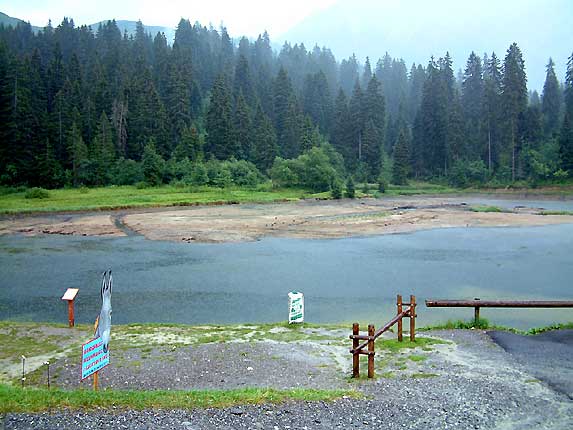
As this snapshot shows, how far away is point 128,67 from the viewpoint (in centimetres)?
9712

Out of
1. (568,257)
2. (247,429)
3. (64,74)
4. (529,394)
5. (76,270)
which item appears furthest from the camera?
(64,74)

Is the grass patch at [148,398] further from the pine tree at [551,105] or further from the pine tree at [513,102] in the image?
the pine tree at [551,105]

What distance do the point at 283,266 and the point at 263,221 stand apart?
700 inches

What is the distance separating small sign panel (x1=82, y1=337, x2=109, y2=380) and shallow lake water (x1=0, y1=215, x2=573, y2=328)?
802 centimetres

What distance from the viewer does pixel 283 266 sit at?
26.3m

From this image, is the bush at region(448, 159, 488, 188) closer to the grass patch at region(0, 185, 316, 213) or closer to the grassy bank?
the grassy bank

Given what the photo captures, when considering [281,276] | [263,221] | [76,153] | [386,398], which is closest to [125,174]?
[76,153]

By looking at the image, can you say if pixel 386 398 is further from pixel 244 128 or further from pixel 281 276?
pixel 244 128

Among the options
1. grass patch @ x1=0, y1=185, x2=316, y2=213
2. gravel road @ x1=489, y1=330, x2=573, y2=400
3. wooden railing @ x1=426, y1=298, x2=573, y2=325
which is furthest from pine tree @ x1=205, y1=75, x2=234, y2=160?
gravel road @ x1=489, y1=330, x2=573, y2=400

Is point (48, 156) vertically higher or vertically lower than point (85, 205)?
higher

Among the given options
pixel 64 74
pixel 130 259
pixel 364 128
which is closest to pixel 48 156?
pixel 64 74

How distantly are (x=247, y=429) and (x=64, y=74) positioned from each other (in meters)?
89.9

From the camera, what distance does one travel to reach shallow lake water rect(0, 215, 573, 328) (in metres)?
18.0

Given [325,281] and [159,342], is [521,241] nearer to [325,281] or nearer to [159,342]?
[325,281]
